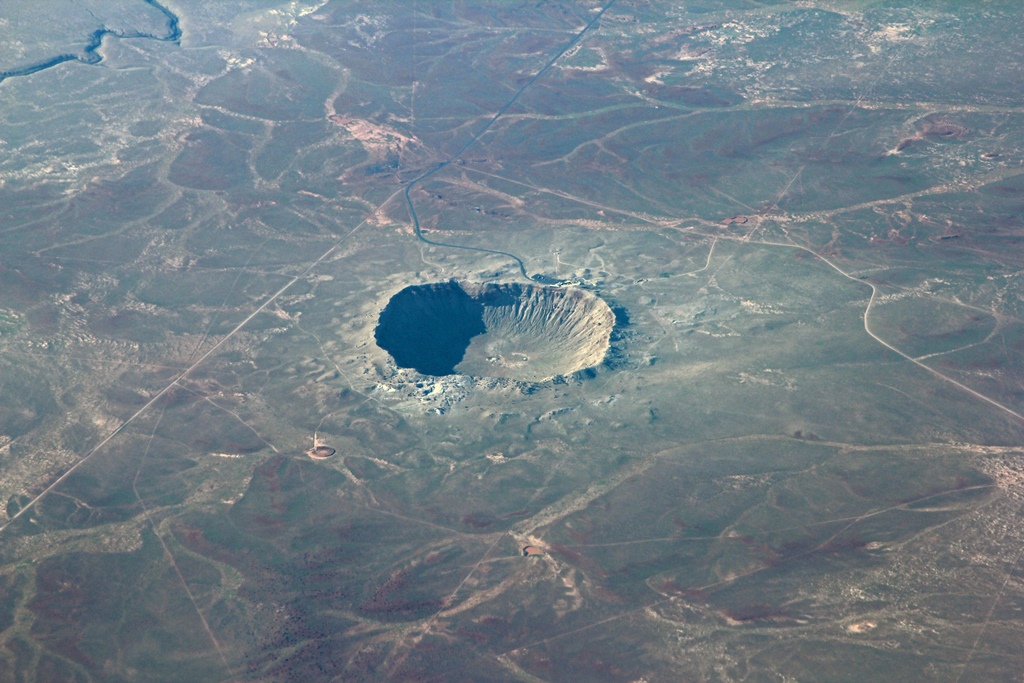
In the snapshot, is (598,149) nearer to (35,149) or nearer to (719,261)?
(719,261)

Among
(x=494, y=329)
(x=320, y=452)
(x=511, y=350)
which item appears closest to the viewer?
(x=320, y=452)

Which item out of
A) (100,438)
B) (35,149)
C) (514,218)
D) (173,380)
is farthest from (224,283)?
(35,149)

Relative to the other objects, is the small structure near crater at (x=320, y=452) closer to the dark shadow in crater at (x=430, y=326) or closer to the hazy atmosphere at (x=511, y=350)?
the hazy atmosphere at (x=511, y=350)

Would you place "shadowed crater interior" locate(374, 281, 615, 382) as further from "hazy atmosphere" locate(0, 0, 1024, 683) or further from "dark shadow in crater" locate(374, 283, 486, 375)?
"hazy atmosphere" locate(0, 0, 1024, 683)

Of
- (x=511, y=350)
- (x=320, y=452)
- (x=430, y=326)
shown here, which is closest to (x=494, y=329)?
(x=511, y=350)

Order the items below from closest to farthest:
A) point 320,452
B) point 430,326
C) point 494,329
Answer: point 320,452 < point 430,326 < point 494,329

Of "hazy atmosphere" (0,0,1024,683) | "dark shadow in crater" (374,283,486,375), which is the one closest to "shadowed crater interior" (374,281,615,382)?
"dark shadow in crater" (374,283,486,375)

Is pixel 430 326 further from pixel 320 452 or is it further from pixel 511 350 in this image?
pixel 320 452
